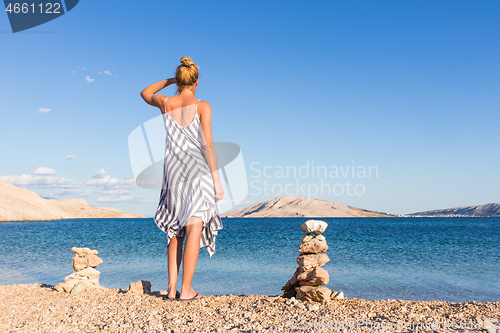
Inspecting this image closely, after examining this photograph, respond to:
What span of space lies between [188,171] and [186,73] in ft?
4.18

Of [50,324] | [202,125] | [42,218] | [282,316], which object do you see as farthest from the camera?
[42,218]

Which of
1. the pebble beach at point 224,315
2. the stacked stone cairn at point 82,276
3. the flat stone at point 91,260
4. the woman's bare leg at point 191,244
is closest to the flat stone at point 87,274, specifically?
the stacked stone cairn at point 82,276

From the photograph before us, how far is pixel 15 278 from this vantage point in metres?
10.0

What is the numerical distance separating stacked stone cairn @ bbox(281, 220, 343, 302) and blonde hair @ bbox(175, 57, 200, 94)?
295 centimetres

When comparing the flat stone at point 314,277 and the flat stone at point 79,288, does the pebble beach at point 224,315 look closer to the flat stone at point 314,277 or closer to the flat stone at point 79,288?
the flat stone at point 79,288

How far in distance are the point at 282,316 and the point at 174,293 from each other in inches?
58.6

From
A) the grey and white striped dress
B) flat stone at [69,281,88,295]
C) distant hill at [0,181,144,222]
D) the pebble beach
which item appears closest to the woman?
the grey and white striped dress

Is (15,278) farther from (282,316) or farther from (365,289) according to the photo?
(365,289)

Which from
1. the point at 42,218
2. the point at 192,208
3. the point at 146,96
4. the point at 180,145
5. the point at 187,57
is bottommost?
the point at 42,218

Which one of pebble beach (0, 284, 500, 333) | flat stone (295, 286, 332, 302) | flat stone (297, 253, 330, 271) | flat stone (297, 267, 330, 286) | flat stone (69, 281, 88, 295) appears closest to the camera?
pebble beach (0, 284, 500, 333)

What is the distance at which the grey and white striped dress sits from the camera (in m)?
4.14

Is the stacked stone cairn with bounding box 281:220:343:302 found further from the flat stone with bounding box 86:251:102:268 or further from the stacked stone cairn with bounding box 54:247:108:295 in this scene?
the flat stone with bounding box 86:251:102:268

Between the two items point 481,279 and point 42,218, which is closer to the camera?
point 481,279

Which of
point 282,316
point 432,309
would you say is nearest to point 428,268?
point 432,309
